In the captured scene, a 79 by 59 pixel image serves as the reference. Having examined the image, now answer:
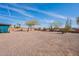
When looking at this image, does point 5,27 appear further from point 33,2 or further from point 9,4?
point 33,2

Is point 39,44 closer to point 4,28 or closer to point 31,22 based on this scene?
point 31,22

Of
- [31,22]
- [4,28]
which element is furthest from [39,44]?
[4,28]

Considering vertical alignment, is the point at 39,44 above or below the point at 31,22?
below

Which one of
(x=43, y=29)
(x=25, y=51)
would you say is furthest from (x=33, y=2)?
(x=25, y=51)

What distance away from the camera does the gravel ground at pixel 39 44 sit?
6.98ft

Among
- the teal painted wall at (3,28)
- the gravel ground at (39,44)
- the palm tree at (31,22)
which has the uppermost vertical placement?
the palm tree at (31,22)

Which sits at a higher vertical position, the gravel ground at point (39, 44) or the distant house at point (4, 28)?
the distant house at point (4, 28)

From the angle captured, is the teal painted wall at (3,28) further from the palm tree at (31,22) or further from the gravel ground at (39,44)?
the palm tree at (31,22)

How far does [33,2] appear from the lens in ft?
7.00

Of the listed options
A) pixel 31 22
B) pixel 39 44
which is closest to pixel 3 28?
pixel 31 22

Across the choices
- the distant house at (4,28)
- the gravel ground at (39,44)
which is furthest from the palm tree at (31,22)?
the distant house at (4,28)

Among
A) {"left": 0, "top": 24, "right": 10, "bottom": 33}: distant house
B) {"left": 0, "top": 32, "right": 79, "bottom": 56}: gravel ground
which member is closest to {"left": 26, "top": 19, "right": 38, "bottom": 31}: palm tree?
{"left": 0, "top": 32, "right": 79, "bottom": 56}: gravel ground

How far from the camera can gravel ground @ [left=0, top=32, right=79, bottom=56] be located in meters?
2.13

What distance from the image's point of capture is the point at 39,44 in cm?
215
